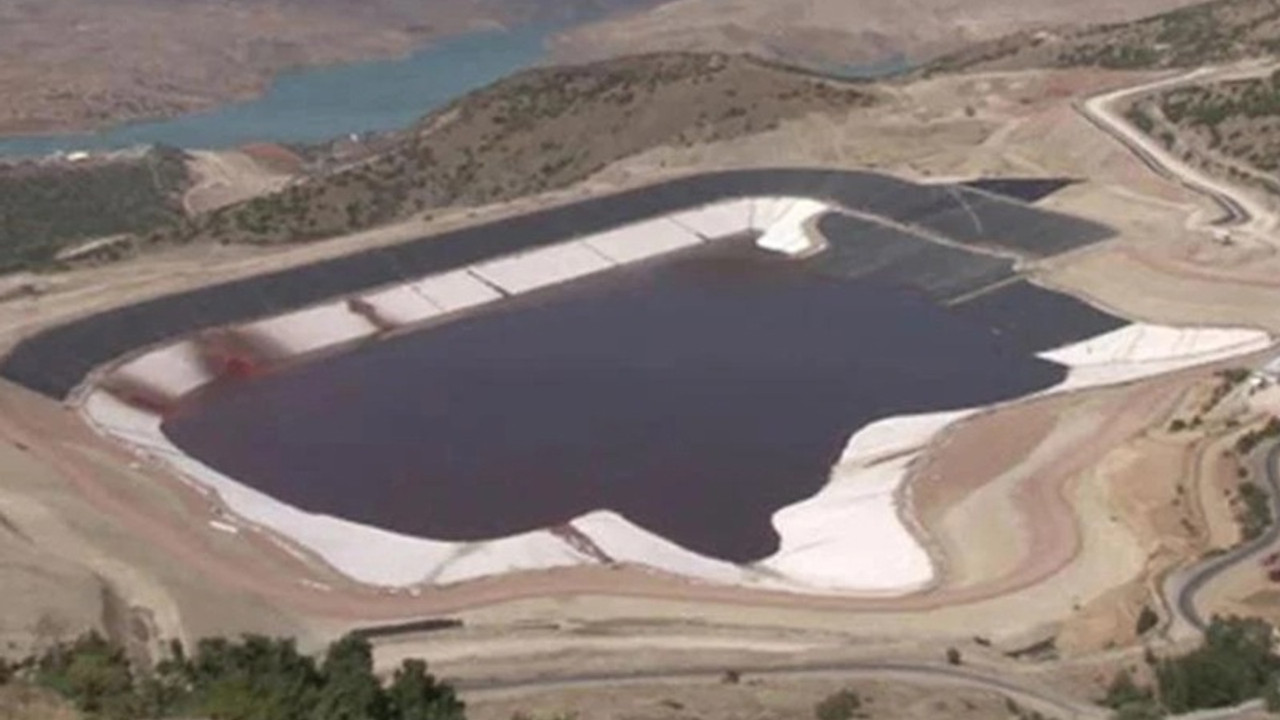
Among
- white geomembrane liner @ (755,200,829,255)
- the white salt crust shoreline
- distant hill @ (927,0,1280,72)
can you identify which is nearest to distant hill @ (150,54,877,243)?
white geomembrane liner @ (755,200,829,255)

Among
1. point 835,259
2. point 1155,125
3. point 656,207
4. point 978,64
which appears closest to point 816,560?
point 835,259

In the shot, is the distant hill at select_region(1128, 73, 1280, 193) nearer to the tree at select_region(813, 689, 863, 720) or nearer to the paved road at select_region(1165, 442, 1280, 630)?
the paved road at select_region(1165, 442, 1280, 630)

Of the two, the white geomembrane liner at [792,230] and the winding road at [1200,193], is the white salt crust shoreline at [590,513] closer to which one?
the white geomembrane liner at [792,230]

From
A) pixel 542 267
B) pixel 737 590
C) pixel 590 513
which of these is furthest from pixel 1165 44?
pixel 737 590

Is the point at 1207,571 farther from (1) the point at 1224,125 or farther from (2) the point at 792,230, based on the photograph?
(1) the point at 1224,125

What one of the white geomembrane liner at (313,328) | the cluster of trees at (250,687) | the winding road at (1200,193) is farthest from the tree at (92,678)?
the white geomembrane liner at (313,328)
